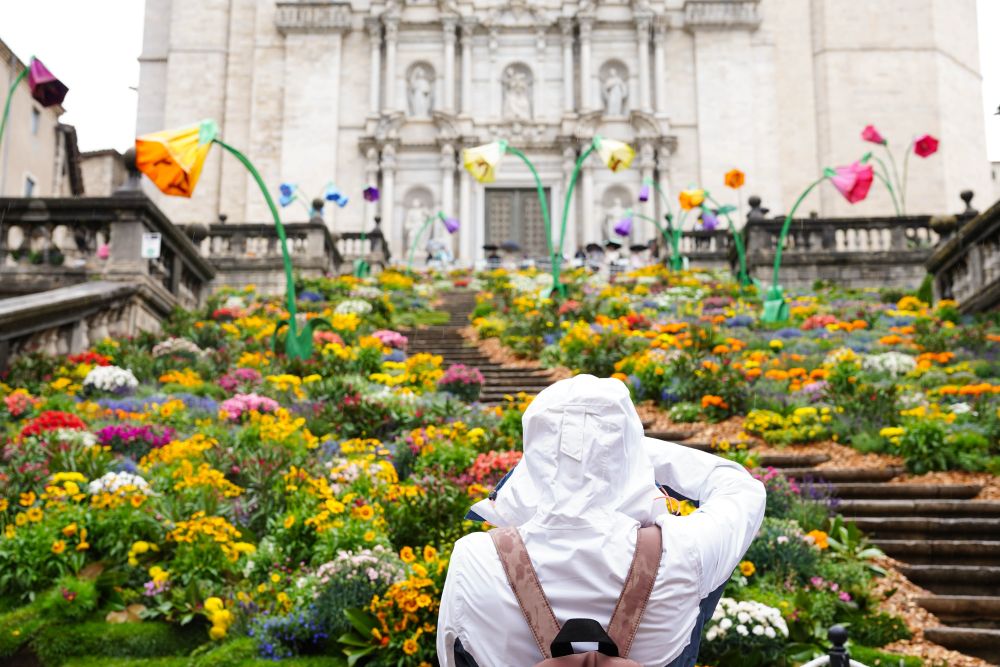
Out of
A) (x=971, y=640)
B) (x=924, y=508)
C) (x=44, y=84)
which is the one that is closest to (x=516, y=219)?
(x=44, y=84)

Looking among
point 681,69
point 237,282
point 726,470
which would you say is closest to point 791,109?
point 681,69

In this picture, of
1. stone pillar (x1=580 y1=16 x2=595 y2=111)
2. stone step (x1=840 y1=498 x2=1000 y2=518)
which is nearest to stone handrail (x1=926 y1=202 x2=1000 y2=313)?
stone step (x1=840 y1=498 x2=1000 y2=518)

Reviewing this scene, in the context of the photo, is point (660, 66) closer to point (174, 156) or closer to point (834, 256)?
point (834, 256)

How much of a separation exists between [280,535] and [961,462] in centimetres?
577

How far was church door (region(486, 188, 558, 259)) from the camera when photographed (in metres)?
32.9

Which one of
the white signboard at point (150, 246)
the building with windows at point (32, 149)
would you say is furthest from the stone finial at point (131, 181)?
the building with windows at point (32, 149)

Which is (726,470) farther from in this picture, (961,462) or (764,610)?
(961,462)

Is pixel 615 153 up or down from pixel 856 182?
up

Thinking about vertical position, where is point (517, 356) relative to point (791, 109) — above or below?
below

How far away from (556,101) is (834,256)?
14803 millimetres

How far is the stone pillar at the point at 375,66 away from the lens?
32625 millimetres

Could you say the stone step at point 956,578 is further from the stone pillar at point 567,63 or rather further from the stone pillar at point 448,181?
the stone pillar at point 567,63

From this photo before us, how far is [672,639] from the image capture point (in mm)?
2236

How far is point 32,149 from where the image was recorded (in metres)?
27.4
